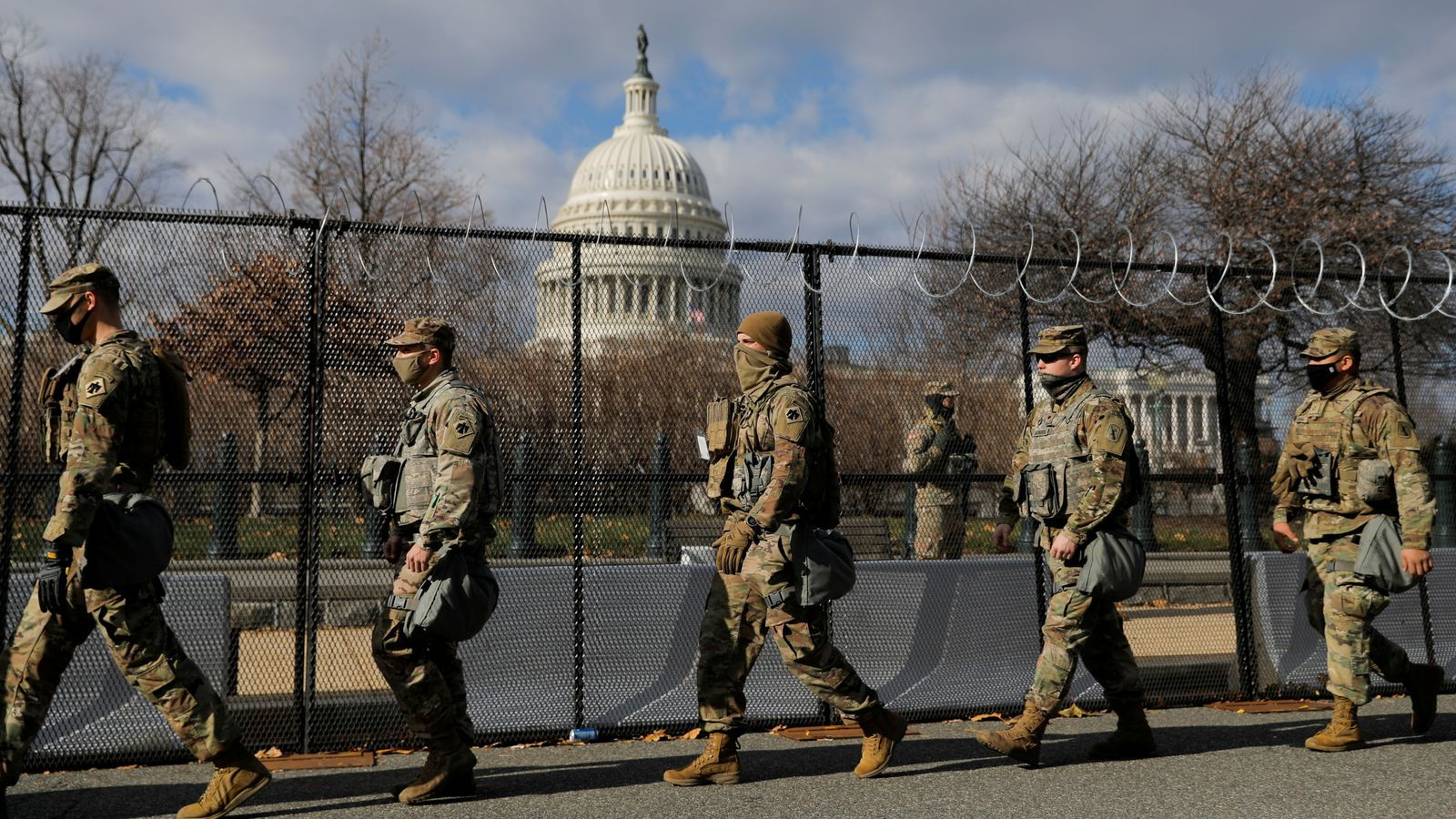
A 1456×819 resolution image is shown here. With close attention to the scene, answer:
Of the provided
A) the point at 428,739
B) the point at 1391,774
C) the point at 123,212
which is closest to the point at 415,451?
the point at 428,739

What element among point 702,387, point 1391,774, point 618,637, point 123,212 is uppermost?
point 123,212

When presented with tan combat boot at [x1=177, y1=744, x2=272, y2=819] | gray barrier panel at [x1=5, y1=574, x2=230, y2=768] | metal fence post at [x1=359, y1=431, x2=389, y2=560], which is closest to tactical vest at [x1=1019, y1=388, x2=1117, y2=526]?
metal fence post at [x1=359, y1=431, x2=389, y2=560]

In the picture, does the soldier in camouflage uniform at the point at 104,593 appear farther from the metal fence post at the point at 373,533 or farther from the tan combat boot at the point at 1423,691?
the tan combat boot at the point at 1423,691

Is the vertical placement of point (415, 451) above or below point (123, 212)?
below

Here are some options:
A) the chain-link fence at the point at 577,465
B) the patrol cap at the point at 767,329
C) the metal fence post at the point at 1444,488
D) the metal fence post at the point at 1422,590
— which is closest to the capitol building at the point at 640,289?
the chain-link fence at the point at 577,465

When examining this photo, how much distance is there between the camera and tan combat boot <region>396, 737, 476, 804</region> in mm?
5039

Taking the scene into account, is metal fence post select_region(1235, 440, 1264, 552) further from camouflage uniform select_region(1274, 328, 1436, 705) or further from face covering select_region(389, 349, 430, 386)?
face covering select_region(389, 349, 430, 386)

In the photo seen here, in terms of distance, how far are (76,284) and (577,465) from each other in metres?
2.55

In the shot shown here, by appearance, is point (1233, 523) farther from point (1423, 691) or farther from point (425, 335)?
point (425, 335)

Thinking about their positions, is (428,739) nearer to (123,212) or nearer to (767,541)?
(767,541)

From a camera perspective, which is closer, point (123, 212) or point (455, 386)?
point (455, 386)

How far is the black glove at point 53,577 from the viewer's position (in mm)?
4457

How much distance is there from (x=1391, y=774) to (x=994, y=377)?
295 cm

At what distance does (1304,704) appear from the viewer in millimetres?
7426
